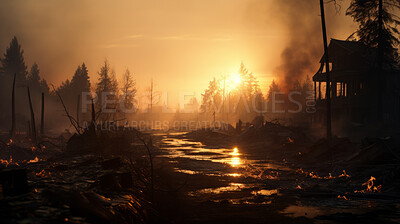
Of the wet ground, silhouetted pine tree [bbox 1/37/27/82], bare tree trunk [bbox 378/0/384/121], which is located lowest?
the wet ground

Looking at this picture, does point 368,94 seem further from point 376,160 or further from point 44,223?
point 44,223

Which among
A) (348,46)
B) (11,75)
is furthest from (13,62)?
(348,46)

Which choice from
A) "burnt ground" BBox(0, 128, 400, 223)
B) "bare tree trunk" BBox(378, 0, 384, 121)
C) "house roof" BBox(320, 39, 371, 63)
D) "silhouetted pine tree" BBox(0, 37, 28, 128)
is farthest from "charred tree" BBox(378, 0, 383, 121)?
"silhouetted pine tree" BBox(0, 37, 28, 128)

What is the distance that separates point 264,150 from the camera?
82.9ft

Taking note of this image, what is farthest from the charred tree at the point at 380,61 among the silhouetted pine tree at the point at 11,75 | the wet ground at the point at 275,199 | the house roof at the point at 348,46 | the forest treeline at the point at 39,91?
the silhouetted pine tree at the point at 11,75

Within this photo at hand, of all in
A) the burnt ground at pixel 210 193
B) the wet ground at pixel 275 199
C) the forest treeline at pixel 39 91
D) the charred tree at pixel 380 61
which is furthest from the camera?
the forest treeline at pixel 39 91

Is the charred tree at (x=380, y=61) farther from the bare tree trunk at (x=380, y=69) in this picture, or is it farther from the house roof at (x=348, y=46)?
the house roof at (x=348, y=46)

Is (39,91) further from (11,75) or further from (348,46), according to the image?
(348,46)

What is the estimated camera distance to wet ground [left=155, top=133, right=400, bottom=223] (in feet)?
25.2

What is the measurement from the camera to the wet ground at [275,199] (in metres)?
7.69

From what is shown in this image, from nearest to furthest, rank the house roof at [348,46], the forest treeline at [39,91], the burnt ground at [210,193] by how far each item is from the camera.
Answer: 1. the burnt ground at [210,193]
2. the house roof at [348,46]
3. the forest treeline at [39,91]

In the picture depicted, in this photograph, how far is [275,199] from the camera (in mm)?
9695

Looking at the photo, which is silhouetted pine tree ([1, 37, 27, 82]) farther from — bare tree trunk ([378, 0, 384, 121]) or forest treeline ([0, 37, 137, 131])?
bare tree trunk ([378, 0, 384, 121])

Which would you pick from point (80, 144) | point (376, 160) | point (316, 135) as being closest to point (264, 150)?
point (316, 135)
